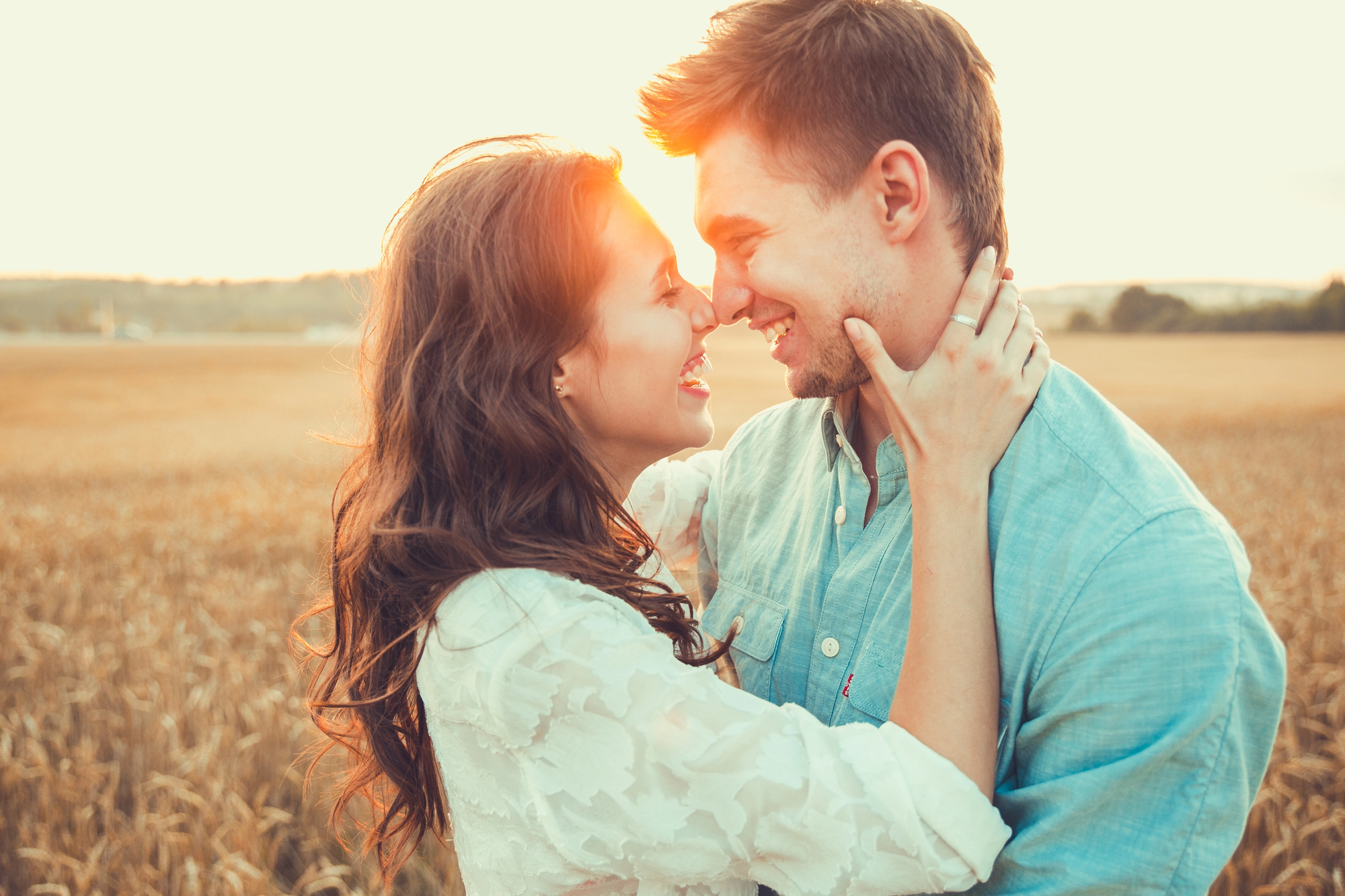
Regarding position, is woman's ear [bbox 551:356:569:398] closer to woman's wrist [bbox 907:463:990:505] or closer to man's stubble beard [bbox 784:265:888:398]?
man's stubble beard [bbox 784:265:888:398]

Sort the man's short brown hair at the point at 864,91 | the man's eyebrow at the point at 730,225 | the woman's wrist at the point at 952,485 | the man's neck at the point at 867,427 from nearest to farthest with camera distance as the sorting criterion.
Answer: the woman's wrist at the point at 952,485 → the man's short brown hair at the point at 864,91 → the man's eyebrow at the point at 730,225 → the man's neck at the point at 867,427

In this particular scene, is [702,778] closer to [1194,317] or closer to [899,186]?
[899,186]

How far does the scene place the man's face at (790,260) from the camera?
2.02 meters

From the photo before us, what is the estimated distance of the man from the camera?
144 cm

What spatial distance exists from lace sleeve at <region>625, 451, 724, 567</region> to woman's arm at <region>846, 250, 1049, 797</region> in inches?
45.4

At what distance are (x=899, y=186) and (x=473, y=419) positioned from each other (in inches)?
46.5

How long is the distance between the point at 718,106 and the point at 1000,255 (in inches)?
33.2

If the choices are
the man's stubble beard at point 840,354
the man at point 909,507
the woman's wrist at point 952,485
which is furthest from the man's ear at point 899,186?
the woman's wrist at point 952,485

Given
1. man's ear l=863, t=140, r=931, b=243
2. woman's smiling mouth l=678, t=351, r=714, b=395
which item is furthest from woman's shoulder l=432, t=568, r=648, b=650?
man's ear l=863, t=140, r=931, b=243

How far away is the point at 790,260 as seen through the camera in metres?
2.05

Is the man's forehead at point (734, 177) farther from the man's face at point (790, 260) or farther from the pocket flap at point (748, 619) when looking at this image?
the pocket flap at point (748, 619)

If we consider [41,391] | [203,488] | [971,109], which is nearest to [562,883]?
[971,109]

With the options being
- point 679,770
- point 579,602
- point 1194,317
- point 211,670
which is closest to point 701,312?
point 579,602

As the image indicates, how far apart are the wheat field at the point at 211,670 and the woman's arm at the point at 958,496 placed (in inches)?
66.8
